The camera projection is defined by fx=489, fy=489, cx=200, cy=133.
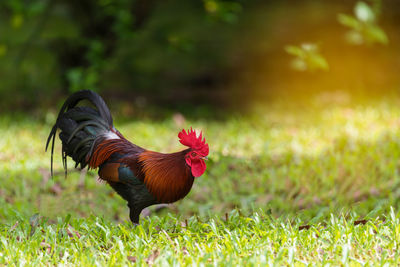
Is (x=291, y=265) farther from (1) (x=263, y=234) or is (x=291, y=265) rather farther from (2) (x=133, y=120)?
(2) (x=133, y=120)

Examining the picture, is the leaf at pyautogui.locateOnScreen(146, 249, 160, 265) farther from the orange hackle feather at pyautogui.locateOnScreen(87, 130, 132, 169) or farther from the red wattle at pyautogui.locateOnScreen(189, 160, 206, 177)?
the orange hackle feather at pyautogui.locateOnScreen(87, 130, 132, 169)

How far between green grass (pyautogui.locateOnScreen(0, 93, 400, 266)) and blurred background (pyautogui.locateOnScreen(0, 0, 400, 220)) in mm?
42

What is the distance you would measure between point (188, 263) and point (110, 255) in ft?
1.49

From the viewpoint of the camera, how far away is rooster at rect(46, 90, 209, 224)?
2.85 m

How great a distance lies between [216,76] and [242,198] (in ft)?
14.6

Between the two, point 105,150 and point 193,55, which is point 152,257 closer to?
point 105,150

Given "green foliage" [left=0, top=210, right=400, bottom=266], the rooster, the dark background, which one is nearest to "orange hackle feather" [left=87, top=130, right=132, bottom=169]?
the rooster

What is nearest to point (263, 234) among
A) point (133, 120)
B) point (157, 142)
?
point (157, 142)

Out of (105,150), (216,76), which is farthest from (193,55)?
(105,150)

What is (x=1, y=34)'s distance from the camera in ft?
27.0

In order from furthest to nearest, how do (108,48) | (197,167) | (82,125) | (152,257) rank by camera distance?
1. (108,48)
2. (82,125)
3. (197,167)
4. (152,257)

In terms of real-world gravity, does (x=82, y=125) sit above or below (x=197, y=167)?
below

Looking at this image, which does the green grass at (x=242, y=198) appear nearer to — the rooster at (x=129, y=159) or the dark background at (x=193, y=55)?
the rooster at (x=129, y=159)

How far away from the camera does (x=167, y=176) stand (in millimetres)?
2873
